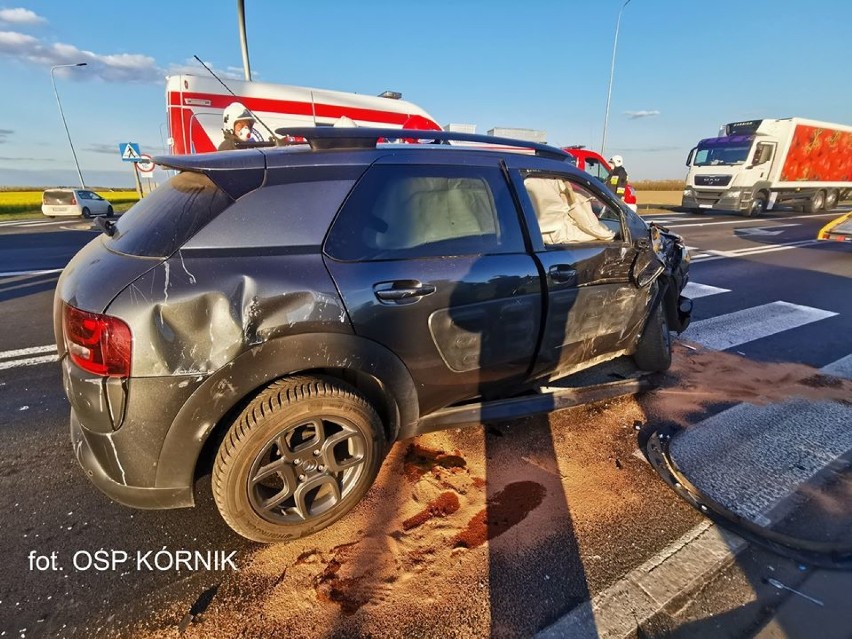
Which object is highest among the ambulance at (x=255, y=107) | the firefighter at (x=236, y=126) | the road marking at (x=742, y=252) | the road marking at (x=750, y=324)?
the ambulance at (x=255, y=107)

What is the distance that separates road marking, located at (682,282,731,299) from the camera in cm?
677

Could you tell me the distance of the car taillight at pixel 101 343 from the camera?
5.77ft

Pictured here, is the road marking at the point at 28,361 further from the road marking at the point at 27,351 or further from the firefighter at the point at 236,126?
the firefighter at the point at 236,126

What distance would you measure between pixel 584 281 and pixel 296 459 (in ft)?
6.92

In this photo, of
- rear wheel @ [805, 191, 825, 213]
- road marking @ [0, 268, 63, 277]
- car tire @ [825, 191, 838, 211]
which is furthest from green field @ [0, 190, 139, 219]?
car tire @ [825, 191, 838, 211]

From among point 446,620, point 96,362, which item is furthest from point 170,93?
point 446,620

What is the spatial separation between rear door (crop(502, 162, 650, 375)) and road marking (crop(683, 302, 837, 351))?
6.92 ft

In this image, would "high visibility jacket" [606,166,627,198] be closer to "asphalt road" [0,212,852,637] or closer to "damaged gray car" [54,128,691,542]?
"asphalt road" [0,212,852,637]

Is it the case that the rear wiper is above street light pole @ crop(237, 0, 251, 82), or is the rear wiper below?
below

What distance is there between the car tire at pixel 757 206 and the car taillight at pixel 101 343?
Result: 23.2 m

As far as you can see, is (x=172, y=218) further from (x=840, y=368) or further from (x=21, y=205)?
(x=21, y=205)

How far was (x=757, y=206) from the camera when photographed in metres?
19.5

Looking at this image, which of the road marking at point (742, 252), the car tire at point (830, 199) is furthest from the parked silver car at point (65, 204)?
the car tire at point (830, 199)

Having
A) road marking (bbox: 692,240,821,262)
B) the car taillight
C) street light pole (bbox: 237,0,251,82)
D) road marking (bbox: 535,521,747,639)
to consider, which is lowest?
road marking (bbox: 692,240,821,262)
